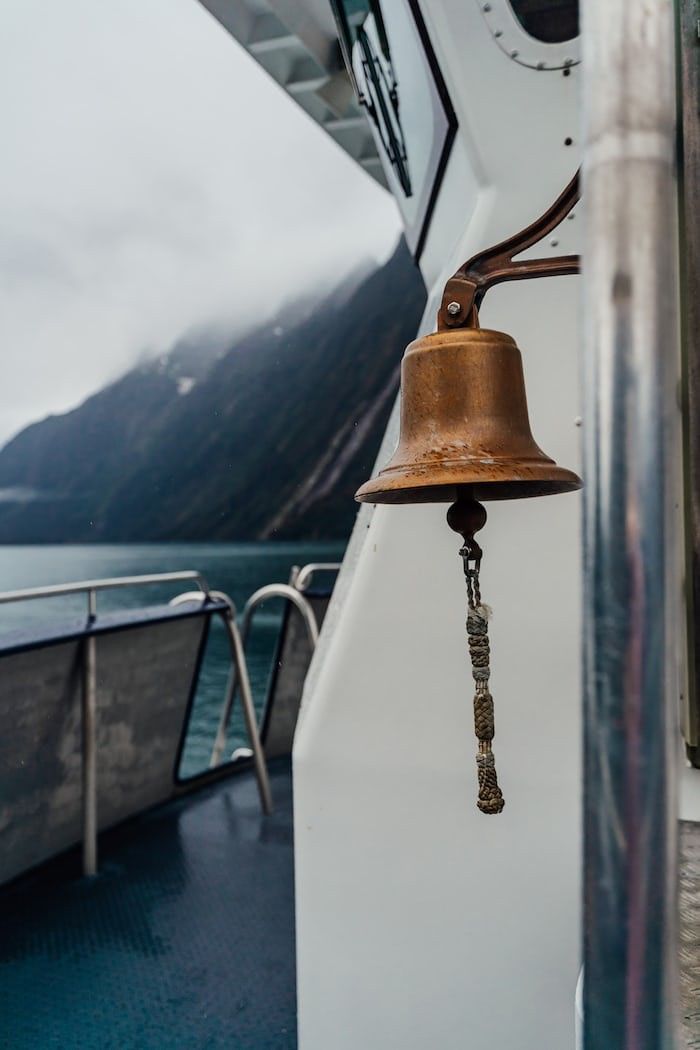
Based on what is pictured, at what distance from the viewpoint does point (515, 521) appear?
1074 millimetres

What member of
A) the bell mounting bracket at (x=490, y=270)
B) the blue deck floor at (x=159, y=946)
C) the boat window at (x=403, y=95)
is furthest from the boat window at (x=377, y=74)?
the blue deck floor at (x=159, y=946)

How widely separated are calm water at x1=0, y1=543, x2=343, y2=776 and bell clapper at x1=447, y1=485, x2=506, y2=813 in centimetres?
200

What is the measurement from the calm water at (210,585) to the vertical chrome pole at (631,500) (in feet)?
7.56

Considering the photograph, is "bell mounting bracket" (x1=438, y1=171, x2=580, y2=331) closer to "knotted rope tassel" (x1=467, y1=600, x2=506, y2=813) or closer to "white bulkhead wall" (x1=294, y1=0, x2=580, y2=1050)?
"knotted rope tassel" (x1=467, y1=600, x2=506, y2=813)

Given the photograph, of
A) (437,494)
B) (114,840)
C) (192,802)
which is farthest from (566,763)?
(192,802)

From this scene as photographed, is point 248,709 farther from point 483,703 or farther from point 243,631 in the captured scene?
point 483,703

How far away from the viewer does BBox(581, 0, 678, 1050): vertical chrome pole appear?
29 centimetres

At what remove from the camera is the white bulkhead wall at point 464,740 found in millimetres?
1052

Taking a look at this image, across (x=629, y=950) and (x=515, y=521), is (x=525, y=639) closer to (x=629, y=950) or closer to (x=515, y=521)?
(x=515, y=521)

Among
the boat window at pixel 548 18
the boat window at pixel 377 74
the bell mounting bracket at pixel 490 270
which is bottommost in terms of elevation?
the bell mounting bracket at pixel 490 270

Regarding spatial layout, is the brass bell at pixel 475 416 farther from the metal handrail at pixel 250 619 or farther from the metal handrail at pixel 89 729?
the metal handrail at pixel 250 619

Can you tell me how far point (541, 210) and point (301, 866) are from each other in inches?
39.0

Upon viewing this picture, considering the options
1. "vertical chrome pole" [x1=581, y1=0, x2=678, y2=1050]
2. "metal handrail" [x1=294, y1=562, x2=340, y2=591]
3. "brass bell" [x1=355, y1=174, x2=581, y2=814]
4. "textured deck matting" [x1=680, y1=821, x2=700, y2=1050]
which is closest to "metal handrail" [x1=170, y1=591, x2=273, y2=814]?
"metal handrail" [x1=294, y1=562, x2=340, y2=591]

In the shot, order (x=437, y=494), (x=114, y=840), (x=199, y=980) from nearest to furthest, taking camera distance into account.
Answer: (x=437, y=494), (x=199, y=980), (x=114, y=840)
